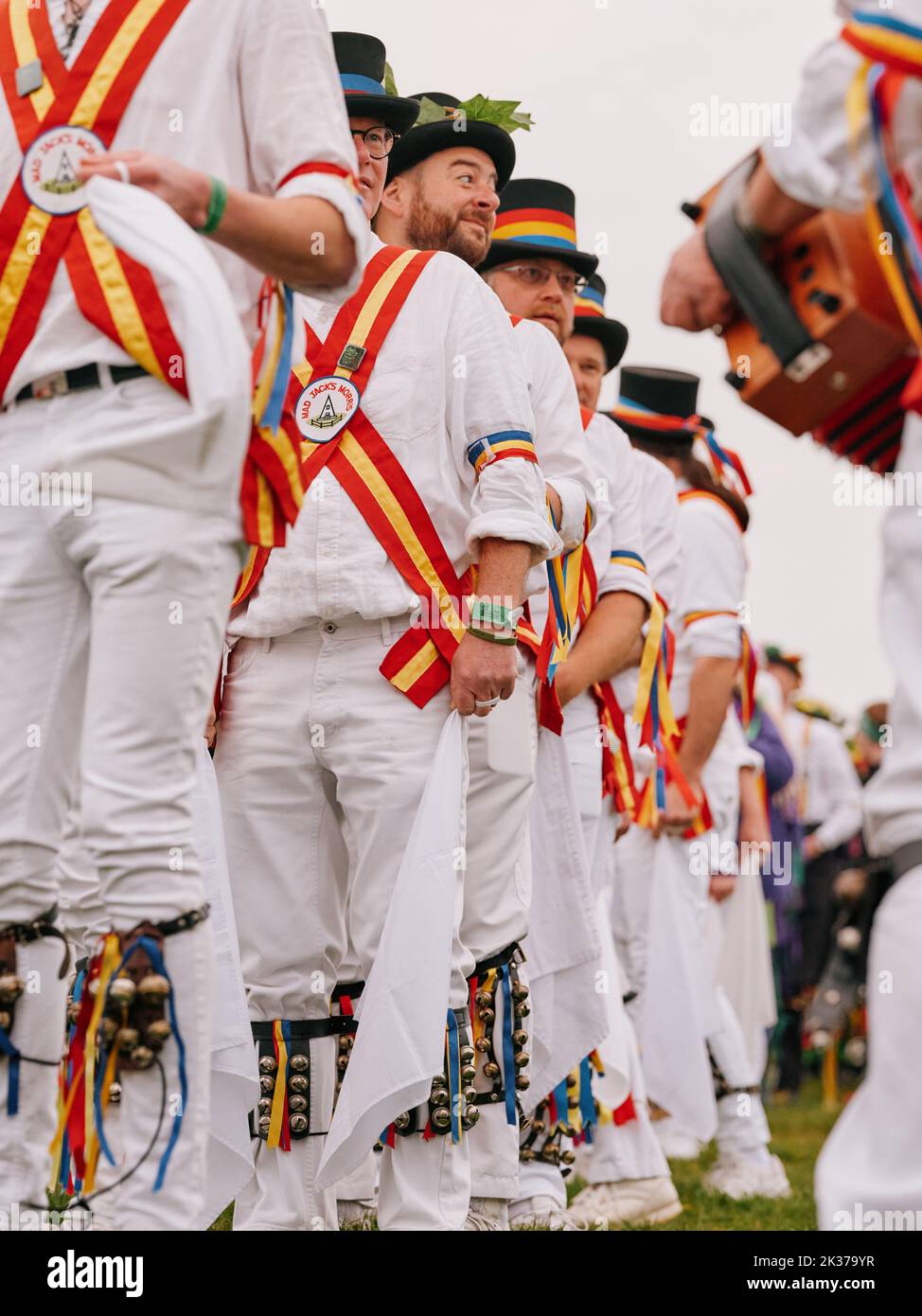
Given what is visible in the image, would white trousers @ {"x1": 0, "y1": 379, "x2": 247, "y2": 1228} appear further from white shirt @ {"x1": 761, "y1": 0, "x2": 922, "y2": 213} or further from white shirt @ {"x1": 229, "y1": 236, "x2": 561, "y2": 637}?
white shirt @ {"x1": 229, "y1": 236, "x2": 561, "y2": 637}

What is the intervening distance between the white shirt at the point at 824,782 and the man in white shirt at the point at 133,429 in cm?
1103

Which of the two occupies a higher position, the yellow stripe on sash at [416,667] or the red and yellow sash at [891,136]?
the red and yellow sash at [891,136]

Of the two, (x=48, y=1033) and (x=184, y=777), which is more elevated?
(x=184, y=777)

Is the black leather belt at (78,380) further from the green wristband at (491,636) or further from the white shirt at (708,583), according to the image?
the white shirt at (708,583)

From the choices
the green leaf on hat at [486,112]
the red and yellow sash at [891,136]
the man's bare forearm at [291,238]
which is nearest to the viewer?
the red and yellow sash at [891,136]

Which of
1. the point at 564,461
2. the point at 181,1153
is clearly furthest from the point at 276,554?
the point at 181,1153

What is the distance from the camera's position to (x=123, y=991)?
277cm

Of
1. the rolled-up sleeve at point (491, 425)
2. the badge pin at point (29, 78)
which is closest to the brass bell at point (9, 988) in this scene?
the badge pin at point (29, 78)

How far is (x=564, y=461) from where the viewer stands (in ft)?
15.5

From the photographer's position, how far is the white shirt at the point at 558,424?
4.63m

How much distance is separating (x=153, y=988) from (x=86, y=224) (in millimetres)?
1204

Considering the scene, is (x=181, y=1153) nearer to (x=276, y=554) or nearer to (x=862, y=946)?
(x=276, y=554)

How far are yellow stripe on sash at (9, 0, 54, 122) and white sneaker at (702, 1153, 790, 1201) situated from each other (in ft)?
15.5
